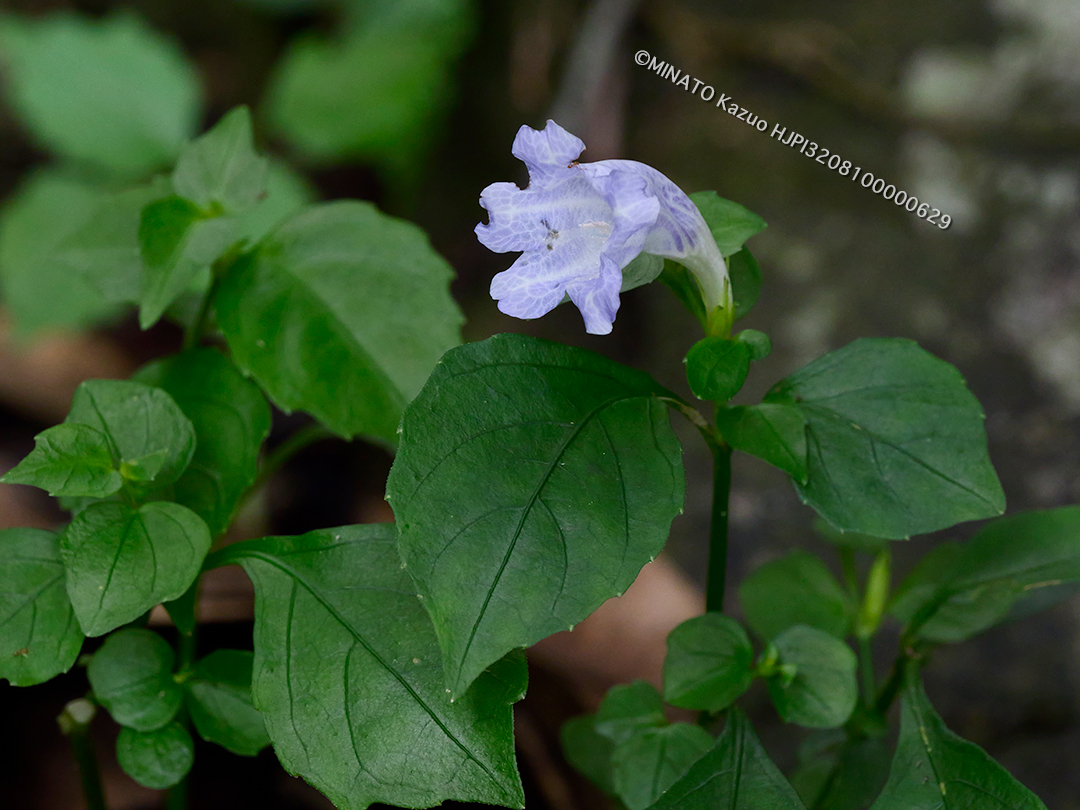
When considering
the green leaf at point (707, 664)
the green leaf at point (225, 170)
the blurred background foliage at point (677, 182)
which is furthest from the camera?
the blurred background foliage at point (677, 182)

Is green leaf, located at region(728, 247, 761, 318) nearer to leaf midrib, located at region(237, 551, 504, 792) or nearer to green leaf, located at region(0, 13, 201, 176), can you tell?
leaf midrib, located at region(237, 551, 504, 792)

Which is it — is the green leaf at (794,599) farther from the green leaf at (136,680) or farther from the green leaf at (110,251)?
the green leaf at (110,251)

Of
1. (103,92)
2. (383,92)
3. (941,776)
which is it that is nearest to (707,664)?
(941,776)

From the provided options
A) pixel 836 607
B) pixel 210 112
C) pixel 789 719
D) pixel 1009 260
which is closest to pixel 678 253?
pixel 789 719

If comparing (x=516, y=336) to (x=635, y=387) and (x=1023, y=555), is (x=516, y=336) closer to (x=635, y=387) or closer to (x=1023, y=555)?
(x=635, y=387)

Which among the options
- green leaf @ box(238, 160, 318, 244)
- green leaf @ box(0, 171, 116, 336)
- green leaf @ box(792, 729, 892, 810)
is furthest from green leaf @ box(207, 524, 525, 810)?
green leaf @ box(0, 171, 116, 336)

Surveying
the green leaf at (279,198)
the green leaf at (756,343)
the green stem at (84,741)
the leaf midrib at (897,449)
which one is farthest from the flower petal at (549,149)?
the green leaf at (279,198)
